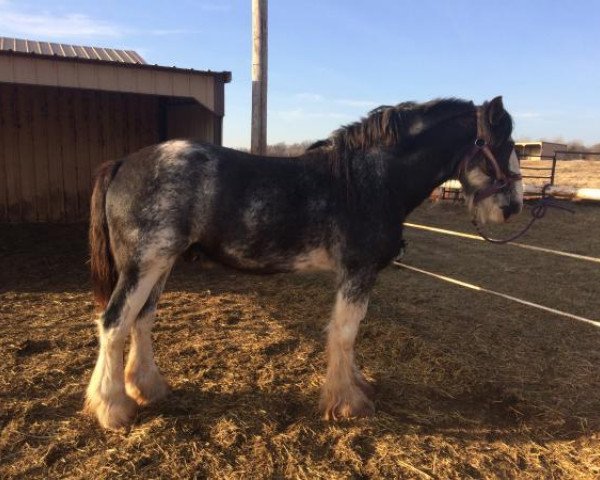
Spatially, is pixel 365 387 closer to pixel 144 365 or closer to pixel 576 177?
pixel 144 365

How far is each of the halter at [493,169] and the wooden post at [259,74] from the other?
330 cm

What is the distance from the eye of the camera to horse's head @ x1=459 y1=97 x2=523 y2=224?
2883 mm

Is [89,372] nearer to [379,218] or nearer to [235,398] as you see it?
[235,398]

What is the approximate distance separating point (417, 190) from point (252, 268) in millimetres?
1202

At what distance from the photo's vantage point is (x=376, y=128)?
296 centimetres

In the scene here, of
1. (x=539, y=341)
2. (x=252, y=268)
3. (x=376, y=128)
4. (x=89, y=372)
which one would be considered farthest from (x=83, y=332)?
(x=539, y=341)

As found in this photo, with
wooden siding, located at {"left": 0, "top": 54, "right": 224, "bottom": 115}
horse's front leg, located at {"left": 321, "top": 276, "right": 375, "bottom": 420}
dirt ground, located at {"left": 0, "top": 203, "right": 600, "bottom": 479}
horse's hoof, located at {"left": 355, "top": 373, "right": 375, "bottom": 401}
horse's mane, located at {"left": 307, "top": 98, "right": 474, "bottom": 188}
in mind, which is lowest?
dirt ground, located at {"left": 0, "top": 203, "right": 600, "bottom": 479}

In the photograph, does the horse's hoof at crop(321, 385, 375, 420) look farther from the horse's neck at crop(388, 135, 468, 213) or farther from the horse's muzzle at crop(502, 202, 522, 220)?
the horse's muzzle at crop(502, 202, 522, 220)

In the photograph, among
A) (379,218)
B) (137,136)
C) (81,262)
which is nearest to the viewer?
(379,218)

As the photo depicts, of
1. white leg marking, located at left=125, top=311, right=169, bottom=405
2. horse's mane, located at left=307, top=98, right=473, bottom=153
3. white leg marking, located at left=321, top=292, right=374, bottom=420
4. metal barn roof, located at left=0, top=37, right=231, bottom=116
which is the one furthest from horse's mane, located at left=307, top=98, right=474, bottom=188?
metal barn roof, located at left=0, top=37, right=231, bottom=116

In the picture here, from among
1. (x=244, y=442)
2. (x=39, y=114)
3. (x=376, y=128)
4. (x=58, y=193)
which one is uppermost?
(x=39, y=114)

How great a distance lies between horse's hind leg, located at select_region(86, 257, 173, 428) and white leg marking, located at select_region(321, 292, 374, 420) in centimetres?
114

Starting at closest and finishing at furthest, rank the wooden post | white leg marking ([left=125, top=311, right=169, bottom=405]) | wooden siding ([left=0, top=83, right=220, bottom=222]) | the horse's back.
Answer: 1. the horse's back
2. white leg marking ([left=125, top=311, right=169, bottom=405])
3. the wooden post
4. wooden siding ([left=0, top=83, right=220, bottom=222])

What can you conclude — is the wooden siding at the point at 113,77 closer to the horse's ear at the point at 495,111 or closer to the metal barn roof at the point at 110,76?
the metal barn roof at the point at 110,76
